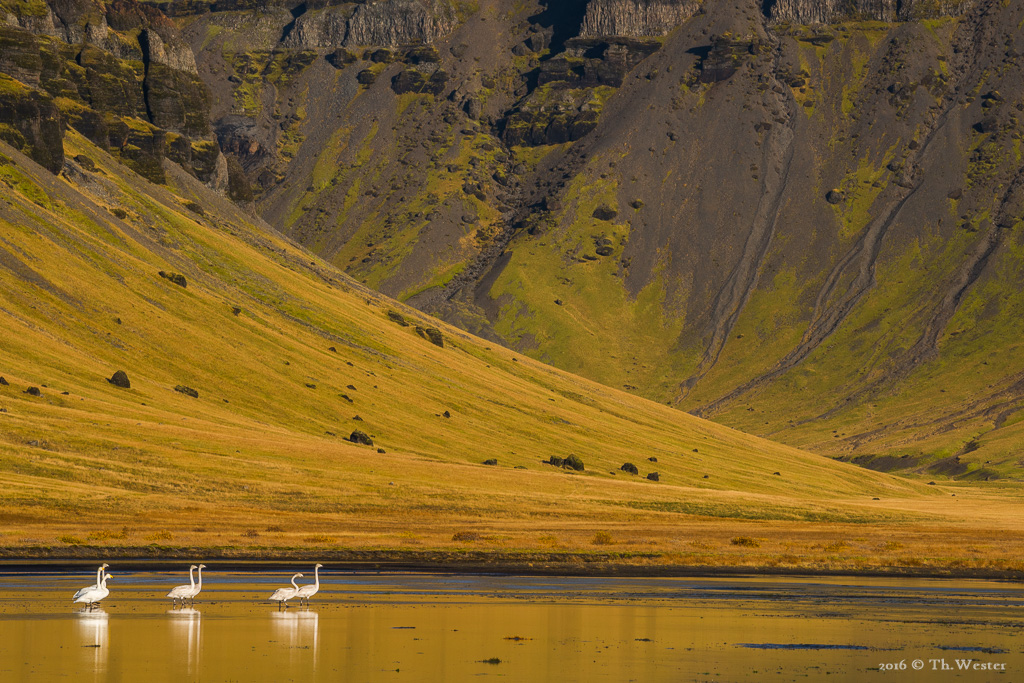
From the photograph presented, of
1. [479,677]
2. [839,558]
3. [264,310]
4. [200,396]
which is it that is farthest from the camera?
[264,310]

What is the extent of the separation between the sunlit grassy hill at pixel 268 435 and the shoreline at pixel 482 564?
6.70 feet

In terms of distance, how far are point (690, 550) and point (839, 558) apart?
8826mm

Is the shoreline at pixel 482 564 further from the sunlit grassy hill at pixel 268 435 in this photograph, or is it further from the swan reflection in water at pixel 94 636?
the swan reflection in water at pixel 94 636

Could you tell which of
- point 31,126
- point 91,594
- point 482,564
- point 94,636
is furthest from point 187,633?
point 31,126

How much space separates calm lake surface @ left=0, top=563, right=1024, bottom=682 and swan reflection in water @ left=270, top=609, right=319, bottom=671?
0.13 meters

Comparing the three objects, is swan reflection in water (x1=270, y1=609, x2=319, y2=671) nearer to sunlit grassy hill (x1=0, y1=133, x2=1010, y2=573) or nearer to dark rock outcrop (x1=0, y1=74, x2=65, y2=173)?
sunlit grassy hill (x1=0, y1=133, x2=1010, y2=573)

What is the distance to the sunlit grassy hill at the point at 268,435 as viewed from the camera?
82.0m

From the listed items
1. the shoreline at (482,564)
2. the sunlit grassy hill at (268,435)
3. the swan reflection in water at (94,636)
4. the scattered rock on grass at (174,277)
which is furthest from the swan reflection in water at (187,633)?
the scattered rock on grass at (174,277)

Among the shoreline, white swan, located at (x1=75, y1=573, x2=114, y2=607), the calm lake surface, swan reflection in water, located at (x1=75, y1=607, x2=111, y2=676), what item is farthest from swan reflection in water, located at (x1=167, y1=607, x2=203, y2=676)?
the shoreline

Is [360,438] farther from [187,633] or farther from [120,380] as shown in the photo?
[187,633]

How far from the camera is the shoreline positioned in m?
60.3

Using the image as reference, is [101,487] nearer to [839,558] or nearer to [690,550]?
[690,550]

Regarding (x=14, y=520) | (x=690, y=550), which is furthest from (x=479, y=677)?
(x=14, y=520)

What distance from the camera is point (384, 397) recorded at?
16150 centimetres
